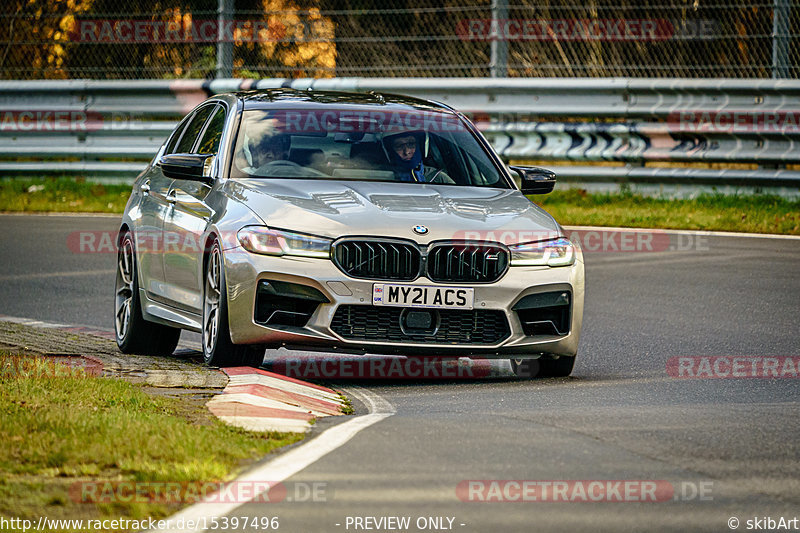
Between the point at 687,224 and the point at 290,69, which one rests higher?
the point at 290,69

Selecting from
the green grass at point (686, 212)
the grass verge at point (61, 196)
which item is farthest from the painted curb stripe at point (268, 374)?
the grass verge at point (61, 196)

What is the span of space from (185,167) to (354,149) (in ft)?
3.40

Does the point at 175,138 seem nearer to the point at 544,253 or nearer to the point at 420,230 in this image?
the point at 420,230

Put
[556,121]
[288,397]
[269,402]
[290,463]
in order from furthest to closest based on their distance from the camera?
[556,121] → [288,397] → [269,402] → [290,463]

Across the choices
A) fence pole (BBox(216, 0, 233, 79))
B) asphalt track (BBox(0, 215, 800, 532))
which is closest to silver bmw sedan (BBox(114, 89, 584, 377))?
asphalt track (BBox(0, 215, 800, 532))

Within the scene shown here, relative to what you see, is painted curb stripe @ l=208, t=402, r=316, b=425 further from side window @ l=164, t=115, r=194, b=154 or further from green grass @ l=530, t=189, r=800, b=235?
A: green grass @ l=530, t=189, r=800, b=235

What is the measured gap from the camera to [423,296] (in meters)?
7.84

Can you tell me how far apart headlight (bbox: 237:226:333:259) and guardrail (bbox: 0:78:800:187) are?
10.1 meters

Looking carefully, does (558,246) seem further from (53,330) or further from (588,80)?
(588,80)

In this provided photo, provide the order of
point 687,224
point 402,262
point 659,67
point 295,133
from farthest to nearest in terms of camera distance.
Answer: point 659,67, point 687,224, point 295,133, point 402,262

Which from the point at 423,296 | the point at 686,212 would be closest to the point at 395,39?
the point at 686,212

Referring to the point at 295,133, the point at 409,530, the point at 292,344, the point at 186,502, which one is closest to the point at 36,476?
the point at 186,502

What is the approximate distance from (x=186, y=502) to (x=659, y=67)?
13.6m

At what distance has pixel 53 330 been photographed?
33.7 feet
